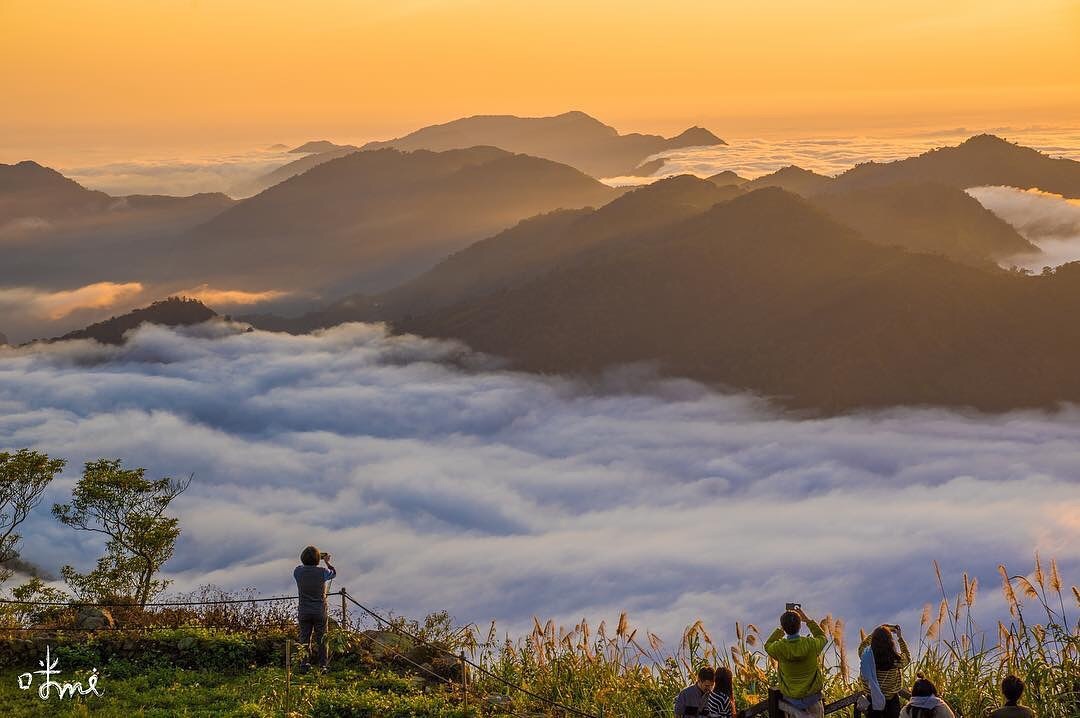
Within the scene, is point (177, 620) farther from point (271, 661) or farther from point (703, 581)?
point (703, 581)

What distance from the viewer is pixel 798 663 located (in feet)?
39.7

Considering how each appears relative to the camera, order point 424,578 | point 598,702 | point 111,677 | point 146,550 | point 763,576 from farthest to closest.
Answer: point 424,578 < point 763,576 < point 146,550 < point 111,677 < point 598,702

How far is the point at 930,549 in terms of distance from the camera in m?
154

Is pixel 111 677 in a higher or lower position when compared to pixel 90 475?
lower

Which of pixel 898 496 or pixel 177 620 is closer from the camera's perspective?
pixel 177 620

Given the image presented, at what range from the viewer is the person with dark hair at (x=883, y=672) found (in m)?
11.5

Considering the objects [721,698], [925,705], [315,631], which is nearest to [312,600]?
[315,631]

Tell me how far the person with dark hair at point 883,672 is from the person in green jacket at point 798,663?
0.63 m

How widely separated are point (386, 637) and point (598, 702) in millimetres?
6279

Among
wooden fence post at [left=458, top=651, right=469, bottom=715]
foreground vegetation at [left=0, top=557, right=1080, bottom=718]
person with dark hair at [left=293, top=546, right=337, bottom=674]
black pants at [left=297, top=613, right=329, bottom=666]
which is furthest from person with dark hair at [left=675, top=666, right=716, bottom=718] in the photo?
black pants at [left=297, top=613, right=329, bottom=666]

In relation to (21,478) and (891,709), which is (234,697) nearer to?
(891,709)

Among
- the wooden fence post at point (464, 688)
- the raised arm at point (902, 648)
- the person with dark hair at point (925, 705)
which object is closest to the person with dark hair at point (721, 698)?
the person with dark hair at point (925, 705)

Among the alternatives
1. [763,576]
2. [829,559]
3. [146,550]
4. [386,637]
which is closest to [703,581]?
[763,576]

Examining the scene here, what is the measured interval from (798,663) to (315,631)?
32.7 ft
